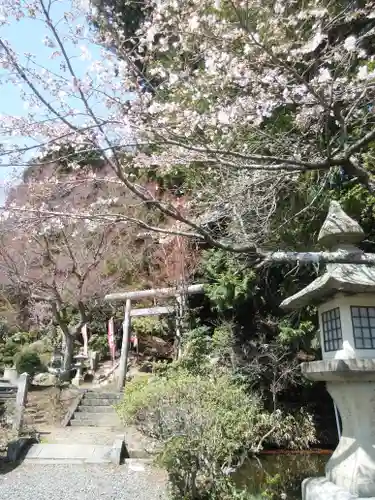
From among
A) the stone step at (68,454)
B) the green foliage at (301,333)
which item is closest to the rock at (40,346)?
the stone step at (68,454)

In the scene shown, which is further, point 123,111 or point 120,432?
point 120,432

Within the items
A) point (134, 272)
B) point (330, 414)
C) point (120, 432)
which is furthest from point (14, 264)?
point (330, 414)

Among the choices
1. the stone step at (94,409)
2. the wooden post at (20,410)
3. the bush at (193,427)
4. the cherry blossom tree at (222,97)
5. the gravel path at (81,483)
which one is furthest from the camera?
the stone step at (94,409)

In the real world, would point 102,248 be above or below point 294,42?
above

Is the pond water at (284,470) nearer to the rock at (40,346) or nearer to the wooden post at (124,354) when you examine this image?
the wooden post at (124,354)

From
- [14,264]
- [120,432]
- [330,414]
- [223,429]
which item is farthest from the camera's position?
[14,264]

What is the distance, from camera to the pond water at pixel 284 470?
5.70 metres

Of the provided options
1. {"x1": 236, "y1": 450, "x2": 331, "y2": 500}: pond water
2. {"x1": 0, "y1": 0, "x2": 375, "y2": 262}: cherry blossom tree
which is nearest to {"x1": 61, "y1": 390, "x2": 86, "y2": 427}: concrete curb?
{"x1": 236, "y1": 450, "x2": 331, "y2": 500}: pond water

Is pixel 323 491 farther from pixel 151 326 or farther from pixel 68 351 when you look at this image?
pixel 68 351

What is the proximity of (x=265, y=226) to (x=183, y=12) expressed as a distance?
2.10m

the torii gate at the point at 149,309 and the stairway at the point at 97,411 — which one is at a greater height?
the torii gate at the point at 149,309

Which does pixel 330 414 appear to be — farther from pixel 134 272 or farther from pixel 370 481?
pixel 134 272

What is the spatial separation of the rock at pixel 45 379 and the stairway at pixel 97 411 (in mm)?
2110

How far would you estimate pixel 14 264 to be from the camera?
12.0 m
